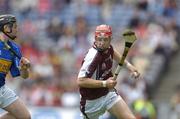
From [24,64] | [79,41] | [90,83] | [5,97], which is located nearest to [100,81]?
[90,83]

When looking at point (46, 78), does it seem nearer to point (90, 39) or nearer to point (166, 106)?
point (90, 39)

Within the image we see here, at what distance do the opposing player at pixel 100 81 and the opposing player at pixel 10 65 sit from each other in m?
0.89

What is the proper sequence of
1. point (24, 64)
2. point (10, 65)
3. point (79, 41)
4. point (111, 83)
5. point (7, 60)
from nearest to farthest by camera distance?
point (111, 83), point (24, 64), point (7, 60), point (10, 65), point (79, 41)

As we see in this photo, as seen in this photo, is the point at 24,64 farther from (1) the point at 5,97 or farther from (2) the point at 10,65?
(1) the point at 5,97

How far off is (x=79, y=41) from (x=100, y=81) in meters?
10.7

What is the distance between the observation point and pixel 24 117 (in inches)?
507

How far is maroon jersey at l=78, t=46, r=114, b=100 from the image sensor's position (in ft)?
41.2

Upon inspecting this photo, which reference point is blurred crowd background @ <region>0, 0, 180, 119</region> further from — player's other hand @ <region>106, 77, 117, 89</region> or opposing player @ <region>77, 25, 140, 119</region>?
player's other hand @ <region>106, 77, 117, 89</region>

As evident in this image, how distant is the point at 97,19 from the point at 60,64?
2.31 m

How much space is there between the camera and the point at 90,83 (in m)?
12.4

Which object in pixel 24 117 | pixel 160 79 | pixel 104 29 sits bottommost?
pixel 160 79

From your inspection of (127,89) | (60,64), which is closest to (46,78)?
(60,64)

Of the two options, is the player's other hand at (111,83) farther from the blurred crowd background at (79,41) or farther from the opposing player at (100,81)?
the blurred crowd background at (79,41)

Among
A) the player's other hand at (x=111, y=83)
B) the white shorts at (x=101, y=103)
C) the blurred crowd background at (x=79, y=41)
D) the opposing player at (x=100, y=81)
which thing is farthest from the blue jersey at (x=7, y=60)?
the blurred crowd background at (x=79, y=41)
